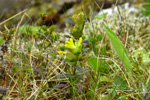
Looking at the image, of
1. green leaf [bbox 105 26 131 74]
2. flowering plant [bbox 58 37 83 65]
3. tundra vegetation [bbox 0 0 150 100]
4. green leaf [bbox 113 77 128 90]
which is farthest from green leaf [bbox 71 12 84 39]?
green leaf [bbox 113 77 128 90]

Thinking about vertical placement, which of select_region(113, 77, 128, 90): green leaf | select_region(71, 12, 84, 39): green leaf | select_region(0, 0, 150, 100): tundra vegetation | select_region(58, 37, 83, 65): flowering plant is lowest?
select_region(113, 77, 128, 90): green leaf

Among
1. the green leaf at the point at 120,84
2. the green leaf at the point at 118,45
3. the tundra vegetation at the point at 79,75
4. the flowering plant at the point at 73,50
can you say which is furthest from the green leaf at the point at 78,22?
the green leaf at the point at 120,84

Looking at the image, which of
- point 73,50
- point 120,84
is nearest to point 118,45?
point 120,84

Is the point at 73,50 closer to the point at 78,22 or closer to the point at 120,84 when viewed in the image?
the point at 78,22

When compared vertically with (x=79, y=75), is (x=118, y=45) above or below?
above

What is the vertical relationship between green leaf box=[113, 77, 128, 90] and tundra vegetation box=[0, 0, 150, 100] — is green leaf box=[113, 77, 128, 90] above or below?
below

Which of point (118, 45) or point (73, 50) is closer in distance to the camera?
point (73, 50)

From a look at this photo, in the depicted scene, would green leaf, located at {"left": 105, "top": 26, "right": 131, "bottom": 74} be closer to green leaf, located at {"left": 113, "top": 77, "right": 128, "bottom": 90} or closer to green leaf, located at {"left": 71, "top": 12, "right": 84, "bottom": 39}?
green leaf, located at {"left": 113, "top": 77, "right": 128, "bottom": 90}

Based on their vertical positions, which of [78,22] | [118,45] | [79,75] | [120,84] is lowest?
[120,84]

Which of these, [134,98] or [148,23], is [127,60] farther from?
[148,23]

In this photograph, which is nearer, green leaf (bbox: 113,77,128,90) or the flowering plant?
the flowering plant

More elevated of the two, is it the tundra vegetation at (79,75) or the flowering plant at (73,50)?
→ the flowering plant at (73,50)

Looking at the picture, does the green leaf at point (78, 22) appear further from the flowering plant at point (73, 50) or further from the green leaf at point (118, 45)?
the green leaf at point (118, 45)
